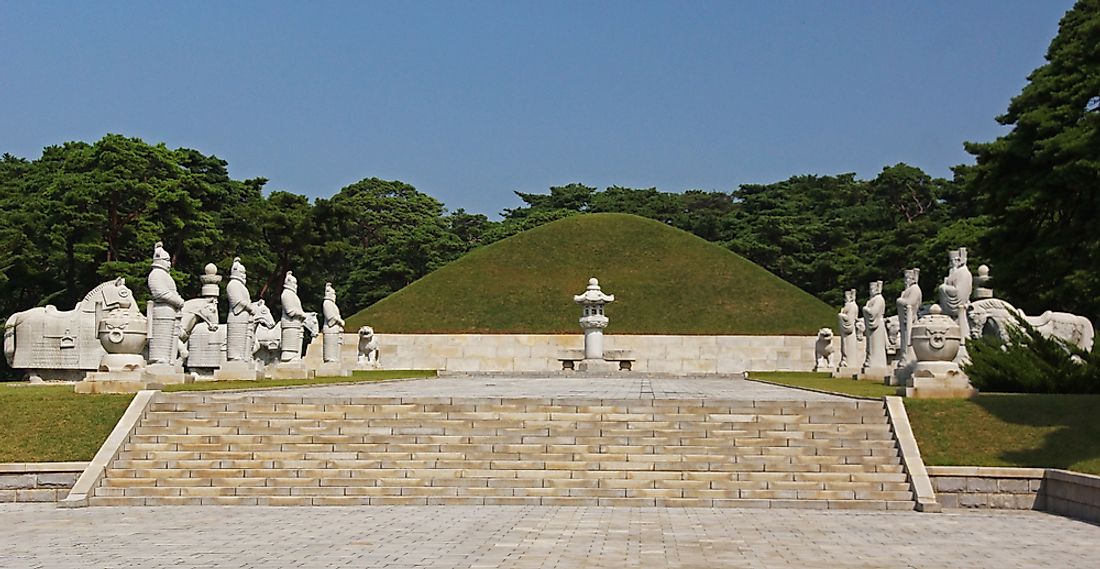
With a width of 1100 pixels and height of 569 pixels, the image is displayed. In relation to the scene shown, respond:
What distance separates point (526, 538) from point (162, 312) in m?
10.5

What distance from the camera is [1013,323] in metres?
20.8

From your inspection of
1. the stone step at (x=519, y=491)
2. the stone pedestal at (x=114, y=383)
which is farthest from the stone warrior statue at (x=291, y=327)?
the stone step at (x=519, y=491)

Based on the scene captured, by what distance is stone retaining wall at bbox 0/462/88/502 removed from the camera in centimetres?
1197

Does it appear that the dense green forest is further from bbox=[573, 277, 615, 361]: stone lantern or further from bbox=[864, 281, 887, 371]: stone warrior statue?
bbox=[573, 277, 615, 361]: stone lantern

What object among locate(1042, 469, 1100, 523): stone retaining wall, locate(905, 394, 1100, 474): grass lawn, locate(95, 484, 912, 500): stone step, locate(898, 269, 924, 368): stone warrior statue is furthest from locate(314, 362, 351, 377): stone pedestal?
locate(1042, 469, 1100, 523): stone retaining wall

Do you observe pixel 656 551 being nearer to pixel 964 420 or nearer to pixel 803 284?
pixel 964 420

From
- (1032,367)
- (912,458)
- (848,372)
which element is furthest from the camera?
(848,372)

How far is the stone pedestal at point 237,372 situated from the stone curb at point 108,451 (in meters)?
7.32

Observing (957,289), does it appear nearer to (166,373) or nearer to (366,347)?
(166,373)

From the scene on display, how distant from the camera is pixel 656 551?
8586 mm

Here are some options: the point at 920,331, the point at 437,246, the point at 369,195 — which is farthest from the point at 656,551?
the point at 369,195

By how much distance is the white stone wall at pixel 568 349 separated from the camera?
38.5 metres

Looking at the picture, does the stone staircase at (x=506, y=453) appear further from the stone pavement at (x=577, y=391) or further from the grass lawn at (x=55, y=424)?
the stone pavement at (x=577, y=391)

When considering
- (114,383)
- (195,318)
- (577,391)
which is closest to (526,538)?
(114,383)
